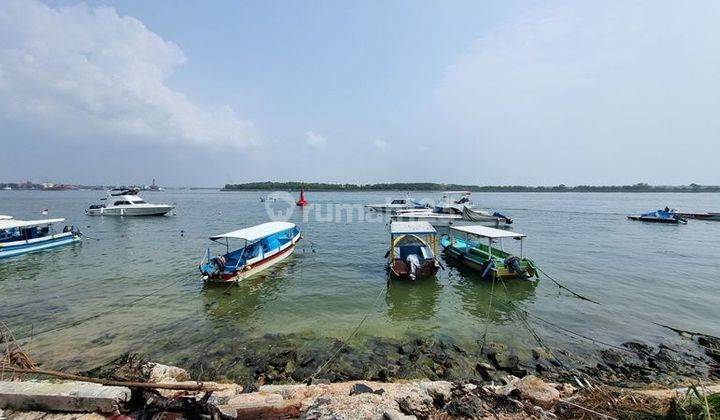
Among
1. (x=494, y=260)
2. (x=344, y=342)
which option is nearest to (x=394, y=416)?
(x=344, y=342)

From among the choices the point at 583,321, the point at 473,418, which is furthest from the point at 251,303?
the point at 583,321

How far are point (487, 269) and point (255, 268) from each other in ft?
43.0

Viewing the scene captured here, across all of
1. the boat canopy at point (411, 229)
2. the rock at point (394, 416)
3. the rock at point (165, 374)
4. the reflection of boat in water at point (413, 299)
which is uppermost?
the boat canopy at point (411, 229)

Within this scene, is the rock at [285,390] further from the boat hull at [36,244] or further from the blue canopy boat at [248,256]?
the boat hull at [36,244]

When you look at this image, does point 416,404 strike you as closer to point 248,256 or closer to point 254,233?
point 248,256

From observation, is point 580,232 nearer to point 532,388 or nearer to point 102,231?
point 532,388

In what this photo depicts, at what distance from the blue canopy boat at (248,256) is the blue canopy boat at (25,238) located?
16.4m

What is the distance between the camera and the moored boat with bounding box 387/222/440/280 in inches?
690

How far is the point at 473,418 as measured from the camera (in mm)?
5789

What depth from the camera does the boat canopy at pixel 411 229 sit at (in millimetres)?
18078

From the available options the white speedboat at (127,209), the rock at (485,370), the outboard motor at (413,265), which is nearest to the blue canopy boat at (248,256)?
the outboard motor at (413,265)

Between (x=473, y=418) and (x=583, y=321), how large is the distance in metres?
10.0

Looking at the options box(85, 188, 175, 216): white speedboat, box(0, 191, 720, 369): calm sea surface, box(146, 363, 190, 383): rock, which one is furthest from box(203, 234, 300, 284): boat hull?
box(85, 188, 175, 216): white speedboat

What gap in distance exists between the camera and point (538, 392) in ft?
22.1
